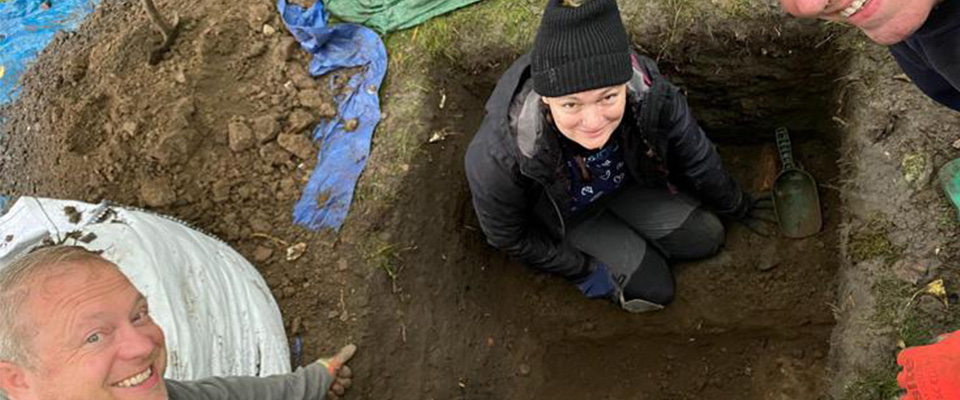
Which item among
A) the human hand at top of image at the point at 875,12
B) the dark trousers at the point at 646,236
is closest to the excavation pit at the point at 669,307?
the dark trousers at the point at 646,236

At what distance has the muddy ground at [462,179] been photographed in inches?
118

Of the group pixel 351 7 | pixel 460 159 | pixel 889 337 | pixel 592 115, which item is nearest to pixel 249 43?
pixel 351 7

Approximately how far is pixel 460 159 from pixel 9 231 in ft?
5.90

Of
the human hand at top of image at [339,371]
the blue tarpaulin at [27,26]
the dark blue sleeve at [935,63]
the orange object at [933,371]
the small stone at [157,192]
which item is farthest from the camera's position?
the blue tarpaulin at [27,26]

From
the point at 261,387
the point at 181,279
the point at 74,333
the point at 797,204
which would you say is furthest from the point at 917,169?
the point at 74,333

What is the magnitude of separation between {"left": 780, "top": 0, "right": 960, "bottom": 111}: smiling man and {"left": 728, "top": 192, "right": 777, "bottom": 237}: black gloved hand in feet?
5.88

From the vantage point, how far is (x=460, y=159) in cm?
346

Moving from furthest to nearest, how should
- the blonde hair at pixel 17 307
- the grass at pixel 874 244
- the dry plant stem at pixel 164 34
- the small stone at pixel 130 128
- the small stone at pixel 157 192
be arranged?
the dry plant stem at pixel 164 34, the small stone at pixel 130 128, the small stone at pixel 157 192, the grass at pixel 874 244, the blonde hair at pixel 17 307

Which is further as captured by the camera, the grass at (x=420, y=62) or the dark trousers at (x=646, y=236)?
the dark trousers at (x=646, y=236)

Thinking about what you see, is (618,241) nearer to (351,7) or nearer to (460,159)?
(460,159)

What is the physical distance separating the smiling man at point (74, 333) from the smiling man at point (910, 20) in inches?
69.0

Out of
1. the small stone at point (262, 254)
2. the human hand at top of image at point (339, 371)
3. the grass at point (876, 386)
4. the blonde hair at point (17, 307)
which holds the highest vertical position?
the blonde hair at point (17, 307)

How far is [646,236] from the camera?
140 inches

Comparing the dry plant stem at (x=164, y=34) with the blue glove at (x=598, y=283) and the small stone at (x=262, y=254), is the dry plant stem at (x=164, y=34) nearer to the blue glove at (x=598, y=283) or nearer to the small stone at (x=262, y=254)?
the small stone at (x=262, y=254)
